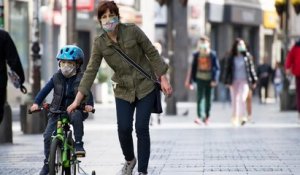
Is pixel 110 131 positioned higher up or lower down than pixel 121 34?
lower down

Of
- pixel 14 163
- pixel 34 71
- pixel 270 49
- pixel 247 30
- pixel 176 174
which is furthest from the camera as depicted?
pixel 270 49

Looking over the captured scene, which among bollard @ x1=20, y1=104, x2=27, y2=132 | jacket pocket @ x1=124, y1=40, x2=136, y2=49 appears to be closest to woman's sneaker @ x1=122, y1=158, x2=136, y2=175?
jacket pocket @ x1=124, y1=40, x2=136, y2=49

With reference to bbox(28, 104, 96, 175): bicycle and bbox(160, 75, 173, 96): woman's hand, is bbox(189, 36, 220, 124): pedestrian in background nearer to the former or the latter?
bbox(160, 75, 173, 96): woman's hand

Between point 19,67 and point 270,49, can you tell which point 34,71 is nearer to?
point 19,67

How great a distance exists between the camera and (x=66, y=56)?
37.8 ft

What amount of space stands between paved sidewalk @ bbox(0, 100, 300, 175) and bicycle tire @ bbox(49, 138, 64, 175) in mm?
2460

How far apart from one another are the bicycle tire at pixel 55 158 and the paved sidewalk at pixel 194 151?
246 centimetres

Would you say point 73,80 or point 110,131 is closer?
point 73,80

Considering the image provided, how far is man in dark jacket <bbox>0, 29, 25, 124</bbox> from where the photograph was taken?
45.3 ft

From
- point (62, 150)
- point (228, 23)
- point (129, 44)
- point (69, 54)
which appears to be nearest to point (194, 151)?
point (129, 44)

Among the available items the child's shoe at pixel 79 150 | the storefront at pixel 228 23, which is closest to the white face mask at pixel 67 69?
the child's shoe at pixel 79 150

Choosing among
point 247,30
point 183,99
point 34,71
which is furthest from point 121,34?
point 247,30

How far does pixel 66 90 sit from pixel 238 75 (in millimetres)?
13921

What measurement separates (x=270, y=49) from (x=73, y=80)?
55.4m
